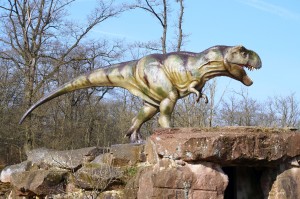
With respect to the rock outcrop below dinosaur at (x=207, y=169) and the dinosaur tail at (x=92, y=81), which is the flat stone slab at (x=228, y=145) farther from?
the dinosaur tail at (x=92, y=81)

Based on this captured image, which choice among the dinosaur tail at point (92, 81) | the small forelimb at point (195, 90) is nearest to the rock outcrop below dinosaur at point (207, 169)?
the small forelimb at point (195, 90)

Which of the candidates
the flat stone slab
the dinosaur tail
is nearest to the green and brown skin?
the dinosaur tail

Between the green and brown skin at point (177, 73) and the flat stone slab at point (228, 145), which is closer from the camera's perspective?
the flat stone slab at point (228, 145)

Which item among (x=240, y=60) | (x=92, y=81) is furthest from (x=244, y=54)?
(x=92, y=81)

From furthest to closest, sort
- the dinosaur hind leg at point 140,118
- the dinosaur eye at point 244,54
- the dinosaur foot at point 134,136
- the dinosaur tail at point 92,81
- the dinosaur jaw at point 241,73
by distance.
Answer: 1. the dinosaur tail at point 92,81
2. the dinosaur foot at point 134,136
3. the dinosaur hind leg at point 140,118
4. the dinosaur jaw at point 241,73
5. the dinosaur eye at point 244,54

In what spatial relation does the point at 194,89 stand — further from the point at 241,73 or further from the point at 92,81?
the point at 92,81

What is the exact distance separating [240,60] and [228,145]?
167cm

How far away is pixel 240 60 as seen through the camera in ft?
20.9

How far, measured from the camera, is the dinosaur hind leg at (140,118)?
7098 millimetres

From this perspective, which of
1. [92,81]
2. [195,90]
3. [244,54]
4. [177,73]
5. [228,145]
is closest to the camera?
[228,145]

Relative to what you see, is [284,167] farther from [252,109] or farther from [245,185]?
[252,109]

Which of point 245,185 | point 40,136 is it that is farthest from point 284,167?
point 40,136

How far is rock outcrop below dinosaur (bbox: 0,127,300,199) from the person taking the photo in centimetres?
504

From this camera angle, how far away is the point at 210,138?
16.5ft
